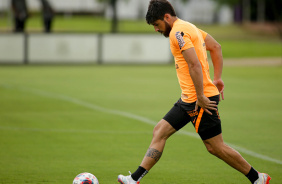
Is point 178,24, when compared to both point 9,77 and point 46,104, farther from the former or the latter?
point 9,77

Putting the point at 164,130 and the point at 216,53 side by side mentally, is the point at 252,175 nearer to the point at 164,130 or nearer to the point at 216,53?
the point at 164,130

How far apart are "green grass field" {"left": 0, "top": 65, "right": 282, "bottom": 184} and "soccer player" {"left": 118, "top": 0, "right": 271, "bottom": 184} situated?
3.01ft

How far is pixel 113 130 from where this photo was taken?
11930 millimetres

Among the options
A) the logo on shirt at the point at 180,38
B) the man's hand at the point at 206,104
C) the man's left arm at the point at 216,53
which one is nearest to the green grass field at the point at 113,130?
the man's left arm at the point at 216,53

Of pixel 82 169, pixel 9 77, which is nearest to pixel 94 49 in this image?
pixel 9 77

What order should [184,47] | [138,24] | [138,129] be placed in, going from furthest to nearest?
[138,24], [138,129], [184,47]

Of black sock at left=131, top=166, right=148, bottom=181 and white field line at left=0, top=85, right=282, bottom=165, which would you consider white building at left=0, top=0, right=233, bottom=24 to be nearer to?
white field line at left=0, top=85, right=282, bottom=165

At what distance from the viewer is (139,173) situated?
700cm

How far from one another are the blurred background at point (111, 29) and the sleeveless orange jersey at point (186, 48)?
24.4 meters

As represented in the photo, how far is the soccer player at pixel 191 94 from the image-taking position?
661 centimetres

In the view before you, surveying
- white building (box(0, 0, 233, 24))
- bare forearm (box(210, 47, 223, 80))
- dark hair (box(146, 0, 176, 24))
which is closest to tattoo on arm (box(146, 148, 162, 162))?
bare forearm (box(210, 47, 223, 80))

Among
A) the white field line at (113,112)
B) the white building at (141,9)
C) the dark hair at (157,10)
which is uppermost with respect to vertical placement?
the dark hair at (157,10)

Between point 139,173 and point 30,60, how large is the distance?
24.5 metres

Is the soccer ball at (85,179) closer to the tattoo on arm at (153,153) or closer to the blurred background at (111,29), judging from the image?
the tattoo on arm at (153,153)
